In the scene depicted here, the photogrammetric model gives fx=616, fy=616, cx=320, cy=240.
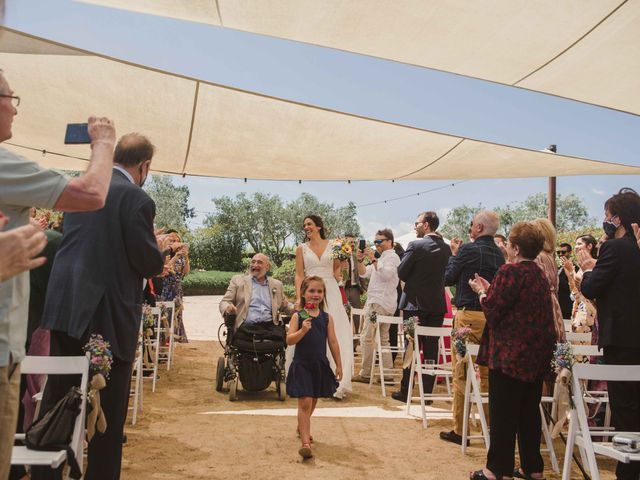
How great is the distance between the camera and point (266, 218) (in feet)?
150

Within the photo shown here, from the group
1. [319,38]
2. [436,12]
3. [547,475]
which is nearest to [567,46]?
[436,12]

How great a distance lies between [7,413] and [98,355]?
875 mm

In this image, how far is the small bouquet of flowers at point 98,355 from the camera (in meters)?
2.44

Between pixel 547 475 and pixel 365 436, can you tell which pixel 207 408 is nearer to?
pixel 365 436

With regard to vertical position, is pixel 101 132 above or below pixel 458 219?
below

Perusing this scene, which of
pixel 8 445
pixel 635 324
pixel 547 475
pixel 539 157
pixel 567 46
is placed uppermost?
pixel 567 46

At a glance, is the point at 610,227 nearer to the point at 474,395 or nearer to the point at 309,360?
the point at 474,395

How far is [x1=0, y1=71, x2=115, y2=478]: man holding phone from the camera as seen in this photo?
1.56 meters

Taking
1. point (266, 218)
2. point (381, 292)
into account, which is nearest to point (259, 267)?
point (381, 292)

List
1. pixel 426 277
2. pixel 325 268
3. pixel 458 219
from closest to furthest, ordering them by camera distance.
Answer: pixel 426 277
pixel 325 268
pixel 458 219

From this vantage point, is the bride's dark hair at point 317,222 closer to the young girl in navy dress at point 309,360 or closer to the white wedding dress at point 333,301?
the white wedding dress at point 333,301

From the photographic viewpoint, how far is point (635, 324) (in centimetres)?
333

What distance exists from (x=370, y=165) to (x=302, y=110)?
6.83 feet

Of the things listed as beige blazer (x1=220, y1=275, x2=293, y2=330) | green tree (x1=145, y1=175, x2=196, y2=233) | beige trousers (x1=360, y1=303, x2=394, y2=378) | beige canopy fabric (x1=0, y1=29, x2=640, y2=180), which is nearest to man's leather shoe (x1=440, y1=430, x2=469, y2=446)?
beige blazer (x1=220, y1=275, x2=293, y2=330)
